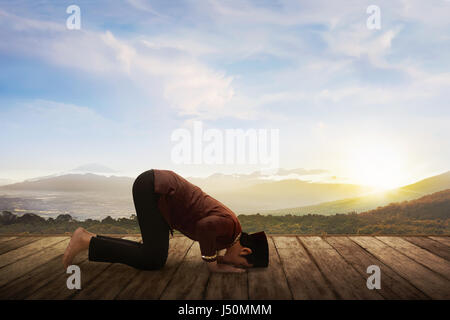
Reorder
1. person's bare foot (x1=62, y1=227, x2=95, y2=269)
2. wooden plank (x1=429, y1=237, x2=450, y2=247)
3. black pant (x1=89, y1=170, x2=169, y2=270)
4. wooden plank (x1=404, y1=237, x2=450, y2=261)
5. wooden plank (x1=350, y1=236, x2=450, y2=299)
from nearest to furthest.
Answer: wooden plank (x1=350, y1=236, x2=450, y2=299)
black pant (x1=89, y1=170, x2=169, y2=270)
person's bare foot (x1=62, y1=227, x2=95, y2=269)
wooden plank (x1=404, y1=237, x2=450, y2=261)
wooden plank (x1=429, y1=237, x2=450, y2=247)

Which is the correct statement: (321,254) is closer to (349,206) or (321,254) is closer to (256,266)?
(256,266)

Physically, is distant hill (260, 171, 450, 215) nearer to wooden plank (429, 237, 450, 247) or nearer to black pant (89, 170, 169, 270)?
wooden plank (429, 237, 450, 247)

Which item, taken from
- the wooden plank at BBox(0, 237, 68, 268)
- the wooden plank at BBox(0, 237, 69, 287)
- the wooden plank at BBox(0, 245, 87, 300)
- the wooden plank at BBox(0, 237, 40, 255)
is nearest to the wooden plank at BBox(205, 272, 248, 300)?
the wooden plank at BBox(0, 245, 87, 300)

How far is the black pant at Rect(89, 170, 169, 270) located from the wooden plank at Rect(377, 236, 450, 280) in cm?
188

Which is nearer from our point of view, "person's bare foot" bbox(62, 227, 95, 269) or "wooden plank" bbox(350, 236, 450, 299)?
"wooden plank" bbox(350, 236, 450, 299)

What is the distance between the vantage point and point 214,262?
2355 millimetres

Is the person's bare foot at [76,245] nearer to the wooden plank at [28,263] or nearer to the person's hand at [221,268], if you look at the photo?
the wooden plank at [28,263]

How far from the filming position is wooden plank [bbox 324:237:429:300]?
2031mm

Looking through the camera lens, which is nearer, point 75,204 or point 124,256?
point 124,256

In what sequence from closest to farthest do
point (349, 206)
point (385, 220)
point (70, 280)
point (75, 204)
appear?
1. point (70, 280)
2. point (385, 220)
3. point (75, 204)
4. point (349, 206)

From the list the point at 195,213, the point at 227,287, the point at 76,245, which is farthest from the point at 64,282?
the point at 227,287
